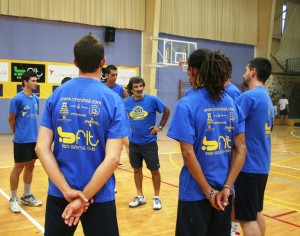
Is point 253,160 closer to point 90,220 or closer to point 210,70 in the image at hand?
point 210,70

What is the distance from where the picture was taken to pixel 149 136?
5.06 m

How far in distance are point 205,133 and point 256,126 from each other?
0.97 meters

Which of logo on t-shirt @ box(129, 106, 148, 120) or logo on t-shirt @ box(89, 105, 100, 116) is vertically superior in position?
logo on t-shirt @ box(89, 105, 100, 116)

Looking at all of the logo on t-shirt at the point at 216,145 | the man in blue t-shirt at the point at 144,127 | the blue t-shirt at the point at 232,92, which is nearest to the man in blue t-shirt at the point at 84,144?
the logo on t-shirt at the point at 216,145

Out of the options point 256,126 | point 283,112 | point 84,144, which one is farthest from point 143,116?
point 283,112

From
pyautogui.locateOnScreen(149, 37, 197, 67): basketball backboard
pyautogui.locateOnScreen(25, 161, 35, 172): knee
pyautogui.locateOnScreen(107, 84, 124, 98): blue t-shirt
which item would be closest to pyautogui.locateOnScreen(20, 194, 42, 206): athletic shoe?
pyautogui.locateOnScreen(25, 161, 35, 172): knee

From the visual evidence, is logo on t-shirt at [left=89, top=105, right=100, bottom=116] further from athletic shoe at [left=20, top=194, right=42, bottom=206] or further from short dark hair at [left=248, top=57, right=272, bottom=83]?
athletic shoe at [left=20, top=194, right=42, bottom=206]

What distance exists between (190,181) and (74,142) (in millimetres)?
790

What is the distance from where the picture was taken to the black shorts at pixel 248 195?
299 cm

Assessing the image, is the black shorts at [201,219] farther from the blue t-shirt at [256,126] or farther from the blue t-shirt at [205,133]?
the blue t-shirt at [256,126]

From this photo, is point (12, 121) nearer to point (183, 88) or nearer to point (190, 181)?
point (190, 181)

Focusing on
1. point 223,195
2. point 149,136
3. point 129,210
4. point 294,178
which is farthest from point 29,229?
point 294,178

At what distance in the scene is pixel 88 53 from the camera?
80.4 inches

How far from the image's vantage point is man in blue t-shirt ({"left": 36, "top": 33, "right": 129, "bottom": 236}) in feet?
6.70
